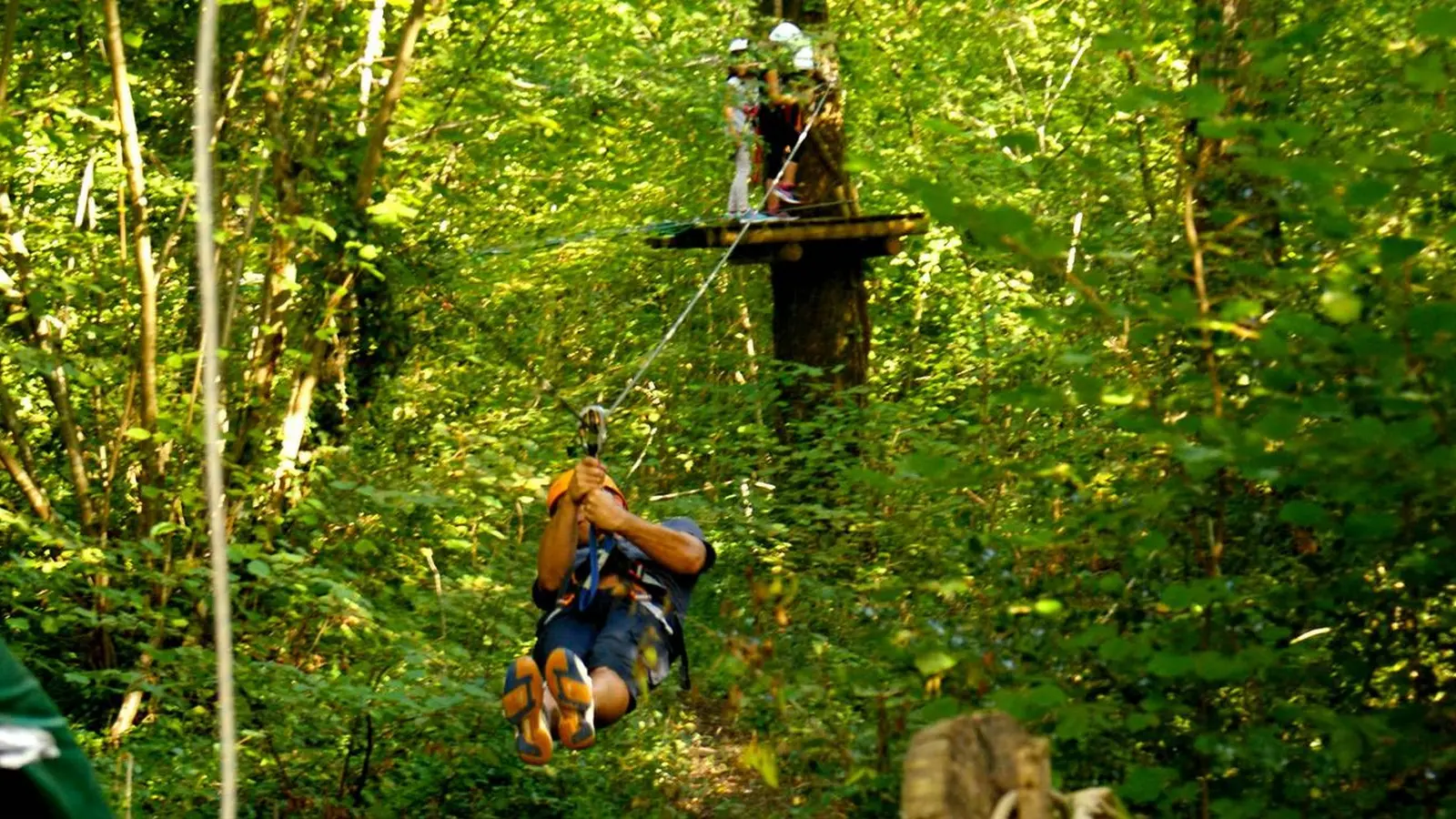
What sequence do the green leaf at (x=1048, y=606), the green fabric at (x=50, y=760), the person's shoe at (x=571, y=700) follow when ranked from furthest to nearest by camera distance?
the person's shoe at (x=571, y=700)
the green leaf at (x=1048, y=606)
the green fabric at (x=50, y=760)

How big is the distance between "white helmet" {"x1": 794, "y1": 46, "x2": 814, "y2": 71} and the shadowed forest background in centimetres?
75

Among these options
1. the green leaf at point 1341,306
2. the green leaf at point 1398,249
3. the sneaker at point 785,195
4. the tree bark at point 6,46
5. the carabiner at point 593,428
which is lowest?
the carabiner at point 593,428

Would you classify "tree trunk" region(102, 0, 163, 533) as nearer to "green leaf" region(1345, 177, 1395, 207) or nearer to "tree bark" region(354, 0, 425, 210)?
"tree bark" region(354, 0, 425, 210)

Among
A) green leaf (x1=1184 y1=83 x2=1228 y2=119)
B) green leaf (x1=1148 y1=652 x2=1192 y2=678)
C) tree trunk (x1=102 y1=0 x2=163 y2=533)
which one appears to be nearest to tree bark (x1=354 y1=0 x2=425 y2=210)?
tree trunk (x1=102 y1=0 x2=163 y2=533)

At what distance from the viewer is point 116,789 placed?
617cm

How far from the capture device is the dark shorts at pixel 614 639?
5758mm

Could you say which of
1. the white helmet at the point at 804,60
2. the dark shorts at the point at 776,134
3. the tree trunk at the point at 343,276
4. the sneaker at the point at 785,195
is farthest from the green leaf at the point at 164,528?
the dark shorts at the point at 776,134

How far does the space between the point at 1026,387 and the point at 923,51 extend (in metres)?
11.0

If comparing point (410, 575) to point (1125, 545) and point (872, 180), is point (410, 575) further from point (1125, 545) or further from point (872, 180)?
point (872, 180)

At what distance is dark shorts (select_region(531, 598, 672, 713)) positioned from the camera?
576 centimetres

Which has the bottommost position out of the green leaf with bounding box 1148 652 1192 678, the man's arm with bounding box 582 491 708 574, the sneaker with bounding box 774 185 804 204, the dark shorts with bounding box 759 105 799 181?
the man's arm with bounding box 582 491 708 574

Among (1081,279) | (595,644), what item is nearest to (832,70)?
(595,644)

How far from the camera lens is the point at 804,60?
32.7 feet

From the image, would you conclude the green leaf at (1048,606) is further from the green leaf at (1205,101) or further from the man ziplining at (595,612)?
the man ziplining at (595,612)
